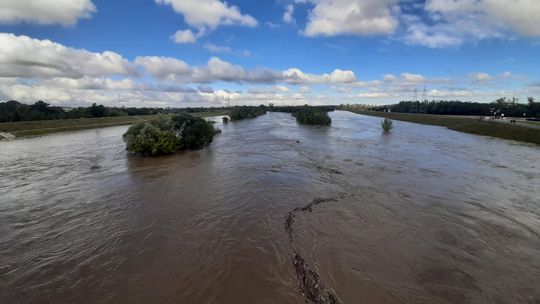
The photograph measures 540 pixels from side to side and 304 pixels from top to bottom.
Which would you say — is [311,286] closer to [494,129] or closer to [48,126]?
[494,129]

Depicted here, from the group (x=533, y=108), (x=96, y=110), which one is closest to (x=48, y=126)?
(x=96, y=110)

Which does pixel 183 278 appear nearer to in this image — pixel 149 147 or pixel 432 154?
pixel 149 147

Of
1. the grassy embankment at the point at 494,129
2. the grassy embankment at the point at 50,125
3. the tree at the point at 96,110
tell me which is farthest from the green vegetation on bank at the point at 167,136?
the tree at the point at 96,110

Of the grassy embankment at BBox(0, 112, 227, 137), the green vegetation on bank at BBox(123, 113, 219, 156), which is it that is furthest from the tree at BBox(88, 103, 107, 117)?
the green vegetation on bank at BBox(123, 113, 219, 156)

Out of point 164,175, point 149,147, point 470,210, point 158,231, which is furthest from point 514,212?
point 149,147

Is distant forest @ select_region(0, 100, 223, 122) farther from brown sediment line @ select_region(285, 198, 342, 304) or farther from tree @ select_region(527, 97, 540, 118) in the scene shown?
tree @ select_region(527, 97, 540, 118)

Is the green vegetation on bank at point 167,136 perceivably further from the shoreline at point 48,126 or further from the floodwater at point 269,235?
the shoreline at point 48,126
